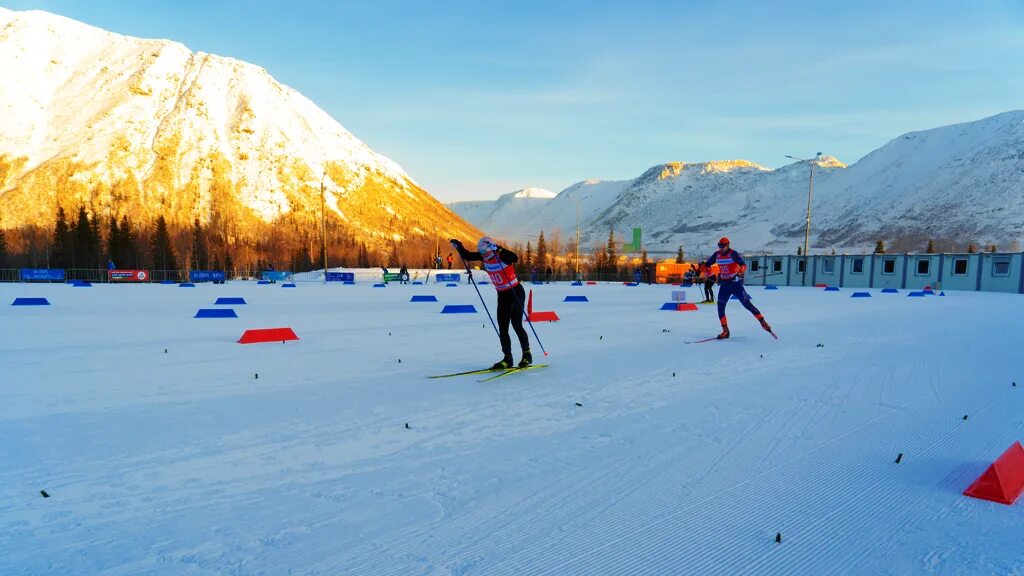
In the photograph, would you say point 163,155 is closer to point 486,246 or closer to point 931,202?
point 486,246

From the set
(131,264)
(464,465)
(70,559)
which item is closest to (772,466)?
(464,465)

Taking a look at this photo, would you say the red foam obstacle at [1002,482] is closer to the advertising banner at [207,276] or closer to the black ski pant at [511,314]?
the black ski pant at [511,314]

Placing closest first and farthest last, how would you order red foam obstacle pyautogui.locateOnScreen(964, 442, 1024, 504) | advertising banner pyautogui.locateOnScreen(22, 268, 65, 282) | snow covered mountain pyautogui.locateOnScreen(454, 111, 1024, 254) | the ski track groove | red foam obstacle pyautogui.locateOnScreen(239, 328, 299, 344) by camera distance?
the ski track groove, red foam obstacle pyautogui.locateOnScreen(964, 442, 1024, 504), red foam obstacle pyautogui.locateOnScreen(239, 328, 299, 344), advertising banner pyautogui.locateOnScreen(22, 268, 65, 282), snow covered mountain pyautogui.locateOnScreen(454, 111, 1024, 254)

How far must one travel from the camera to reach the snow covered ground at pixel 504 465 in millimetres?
2832

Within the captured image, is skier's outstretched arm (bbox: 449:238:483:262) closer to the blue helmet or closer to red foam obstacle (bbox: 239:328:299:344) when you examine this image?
the blue helmet

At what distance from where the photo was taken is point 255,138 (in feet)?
578

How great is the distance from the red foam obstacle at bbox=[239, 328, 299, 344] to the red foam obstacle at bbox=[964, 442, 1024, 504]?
10487mm

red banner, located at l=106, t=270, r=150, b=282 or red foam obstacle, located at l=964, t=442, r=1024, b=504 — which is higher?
red foam obstacle, located at l=964, t=442, r=1024, b=504

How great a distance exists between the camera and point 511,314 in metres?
8.18

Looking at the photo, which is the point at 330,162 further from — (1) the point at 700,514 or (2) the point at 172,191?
(1) the point at 700,514

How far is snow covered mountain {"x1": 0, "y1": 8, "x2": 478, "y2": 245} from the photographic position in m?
140

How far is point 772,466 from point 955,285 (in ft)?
153

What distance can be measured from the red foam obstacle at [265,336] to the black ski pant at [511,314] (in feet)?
16.8

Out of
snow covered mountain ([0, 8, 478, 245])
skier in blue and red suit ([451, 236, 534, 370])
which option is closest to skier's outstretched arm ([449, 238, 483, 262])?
skier in blue and red suit ([451, 236, 534, 370])
